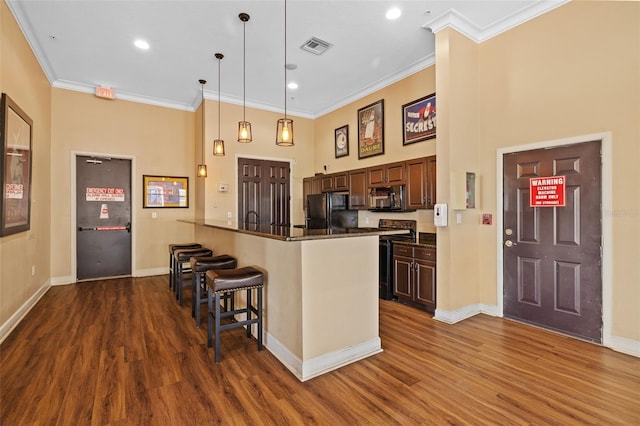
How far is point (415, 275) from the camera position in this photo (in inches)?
160

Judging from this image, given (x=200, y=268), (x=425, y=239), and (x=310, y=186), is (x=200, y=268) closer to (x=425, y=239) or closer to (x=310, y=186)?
(x=425, y=239)

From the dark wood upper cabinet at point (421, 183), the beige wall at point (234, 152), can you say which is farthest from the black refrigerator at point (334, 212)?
the dark wood upper cabinet at point (421, 183)

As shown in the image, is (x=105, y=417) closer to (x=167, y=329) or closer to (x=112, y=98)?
(x=167, y=329)

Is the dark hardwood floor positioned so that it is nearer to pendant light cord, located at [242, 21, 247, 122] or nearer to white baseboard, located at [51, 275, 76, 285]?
white baseboard, located at [51, 275, 76, 285]

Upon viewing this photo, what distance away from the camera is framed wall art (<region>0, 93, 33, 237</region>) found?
9.82ft

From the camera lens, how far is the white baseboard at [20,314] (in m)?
3.09

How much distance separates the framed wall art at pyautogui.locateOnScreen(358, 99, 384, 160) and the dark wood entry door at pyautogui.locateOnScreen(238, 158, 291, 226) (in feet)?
5.89

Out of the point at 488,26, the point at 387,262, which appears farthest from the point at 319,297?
the point at 488,26

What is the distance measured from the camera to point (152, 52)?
14.0 ft

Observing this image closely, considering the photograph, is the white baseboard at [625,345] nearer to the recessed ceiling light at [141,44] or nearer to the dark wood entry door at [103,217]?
the recessed ceiling light at [141,44]

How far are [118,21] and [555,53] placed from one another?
4.74 m

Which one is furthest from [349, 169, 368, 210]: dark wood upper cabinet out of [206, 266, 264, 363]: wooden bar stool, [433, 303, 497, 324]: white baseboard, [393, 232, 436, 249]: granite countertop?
[206, 266, 264, 363]: wooden bar stool

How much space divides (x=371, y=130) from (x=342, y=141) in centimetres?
85

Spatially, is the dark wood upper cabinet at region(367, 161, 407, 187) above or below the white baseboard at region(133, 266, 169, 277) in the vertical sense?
above
